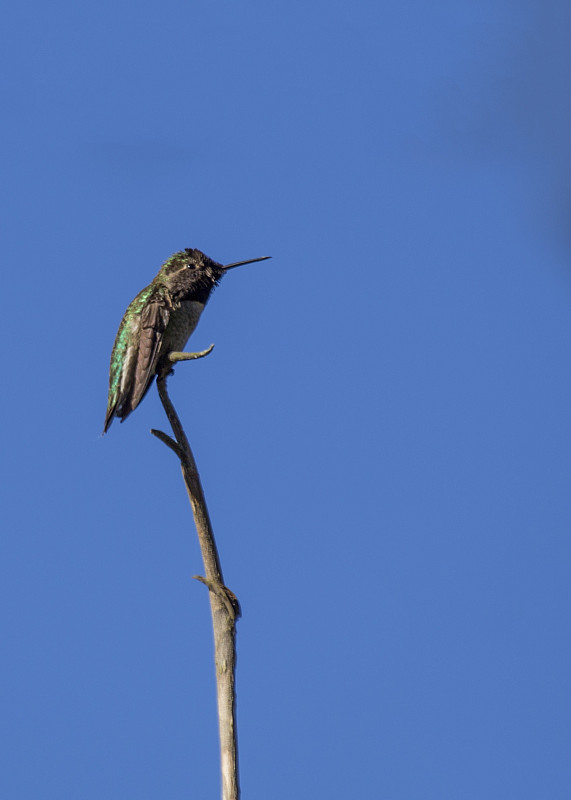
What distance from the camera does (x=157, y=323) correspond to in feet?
19.2

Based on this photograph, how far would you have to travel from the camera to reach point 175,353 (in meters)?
5.61

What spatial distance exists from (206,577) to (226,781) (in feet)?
2.92

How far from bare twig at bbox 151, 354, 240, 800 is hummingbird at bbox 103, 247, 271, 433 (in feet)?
1.29

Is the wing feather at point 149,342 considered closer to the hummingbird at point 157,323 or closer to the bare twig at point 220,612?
the hummingbird at point 157,323

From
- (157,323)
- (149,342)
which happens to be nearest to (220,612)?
(149,342)

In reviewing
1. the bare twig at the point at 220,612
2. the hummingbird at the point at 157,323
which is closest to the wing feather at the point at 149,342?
the hummingbird at the point at 157,323

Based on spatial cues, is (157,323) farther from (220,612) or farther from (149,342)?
(220,612)

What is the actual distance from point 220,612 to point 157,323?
152 cm

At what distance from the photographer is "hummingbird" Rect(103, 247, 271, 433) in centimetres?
566

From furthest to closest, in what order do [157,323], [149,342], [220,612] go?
[157,323]
[149,342]
[220,612]

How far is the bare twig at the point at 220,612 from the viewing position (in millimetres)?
5129

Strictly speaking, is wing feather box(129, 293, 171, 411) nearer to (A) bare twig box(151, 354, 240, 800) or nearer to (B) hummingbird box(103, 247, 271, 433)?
(B) hummingbird box(103, 247, 271, 433)

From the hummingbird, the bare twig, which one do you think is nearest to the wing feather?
the hummingbird

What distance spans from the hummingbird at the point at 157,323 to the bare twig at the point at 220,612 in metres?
0.39
